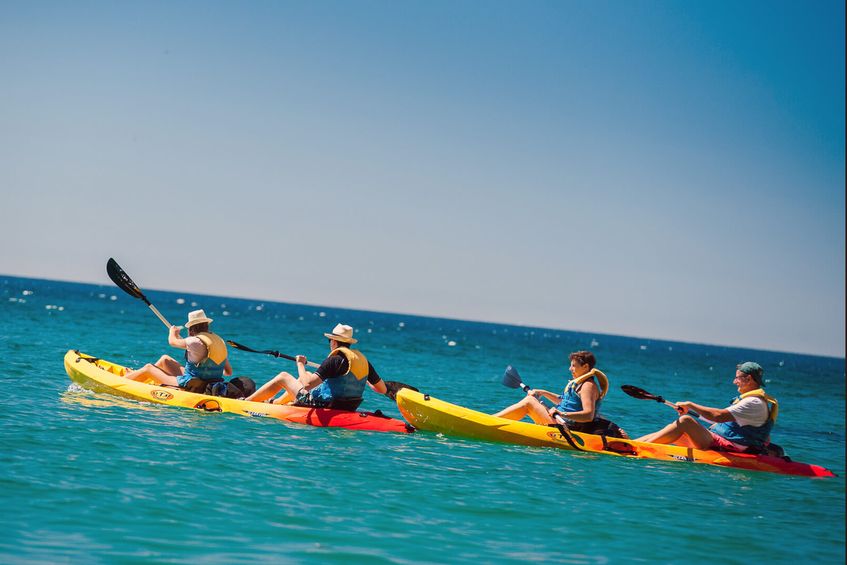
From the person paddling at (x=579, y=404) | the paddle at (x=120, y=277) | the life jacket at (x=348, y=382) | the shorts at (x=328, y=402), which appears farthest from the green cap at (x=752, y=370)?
the paddle at (x=120, y=277)

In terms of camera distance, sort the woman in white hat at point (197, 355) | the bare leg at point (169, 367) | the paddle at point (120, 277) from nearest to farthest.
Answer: the woman in white hat at point (197, 355) < the bare leg at point (169, 367) < the paddle at point (120, 277)

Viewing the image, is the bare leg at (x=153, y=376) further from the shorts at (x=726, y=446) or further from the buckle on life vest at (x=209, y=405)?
the shorts at (x=726, y=446)

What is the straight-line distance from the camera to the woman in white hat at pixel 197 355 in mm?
11664

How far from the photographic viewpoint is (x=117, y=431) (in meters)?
9.86

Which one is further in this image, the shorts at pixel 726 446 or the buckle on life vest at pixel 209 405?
the buckle on life vest at pixel 209 405

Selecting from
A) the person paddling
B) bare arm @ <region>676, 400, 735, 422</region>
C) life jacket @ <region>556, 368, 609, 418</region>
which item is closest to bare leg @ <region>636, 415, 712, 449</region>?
bare arm @ <region>676, 400, 735, 422</region>

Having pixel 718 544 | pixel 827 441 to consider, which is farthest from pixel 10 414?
pixel 827 441

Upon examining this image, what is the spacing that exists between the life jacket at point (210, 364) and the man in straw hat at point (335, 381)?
64 cm

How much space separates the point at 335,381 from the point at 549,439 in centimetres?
307

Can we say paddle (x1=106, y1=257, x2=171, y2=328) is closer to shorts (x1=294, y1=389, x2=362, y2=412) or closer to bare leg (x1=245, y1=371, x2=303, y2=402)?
bare leg (x1=245, y1=371, x2=303, y2=402)

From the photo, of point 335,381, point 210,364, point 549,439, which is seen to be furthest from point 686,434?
point 210,364

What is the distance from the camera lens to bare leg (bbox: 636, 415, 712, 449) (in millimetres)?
11188

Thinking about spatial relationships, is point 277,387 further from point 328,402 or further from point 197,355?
point 197,355

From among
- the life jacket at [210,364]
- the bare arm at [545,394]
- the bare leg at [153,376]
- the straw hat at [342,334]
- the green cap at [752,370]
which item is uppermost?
the green cap at [752,370]
